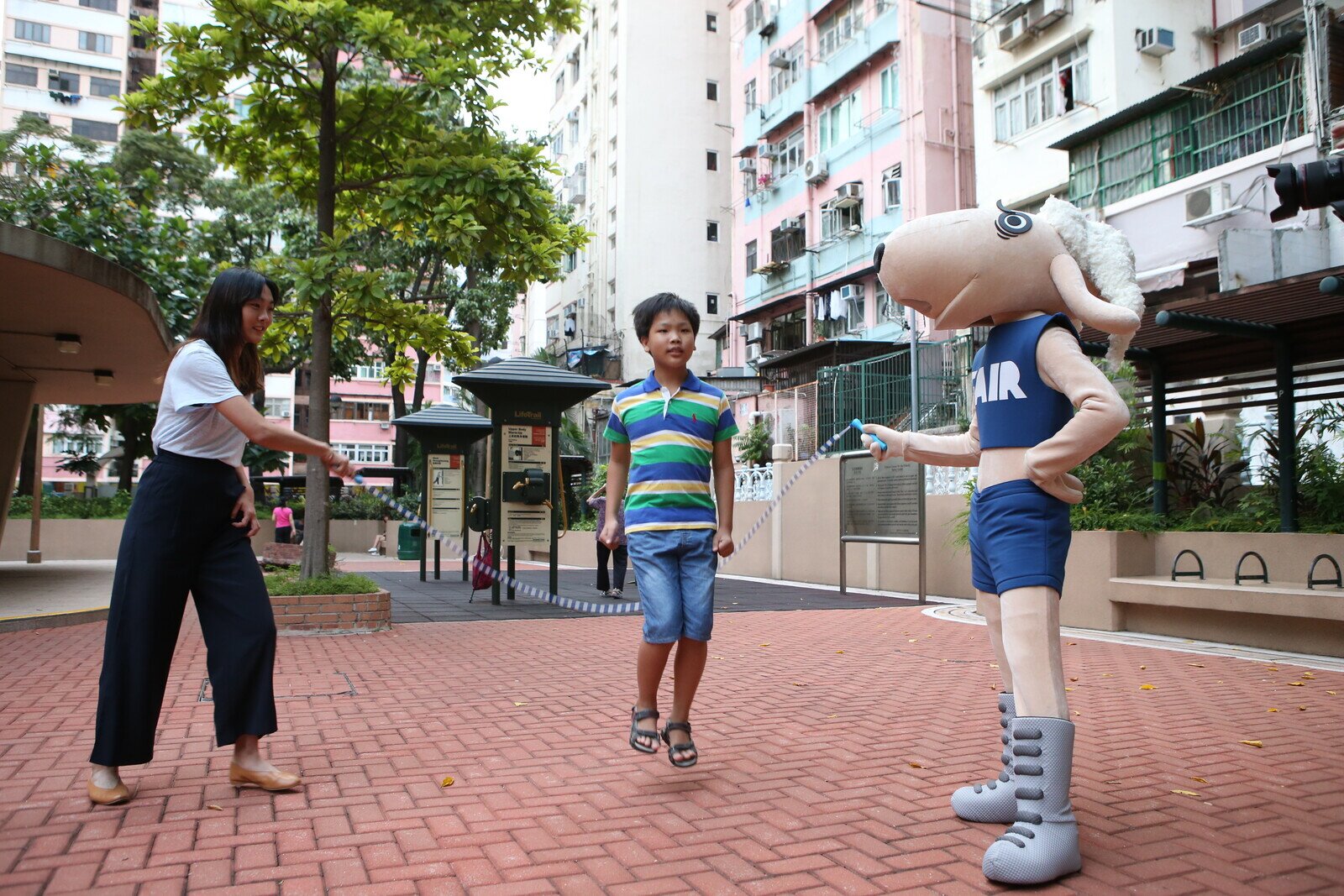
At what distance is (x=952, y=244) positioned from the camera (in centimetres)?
359

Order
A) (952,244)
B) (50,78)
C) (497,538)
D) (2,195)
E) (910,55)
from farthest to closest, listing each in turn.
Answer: (50,78) < (910,55) < (2,195) < (497,538) < (952,244)

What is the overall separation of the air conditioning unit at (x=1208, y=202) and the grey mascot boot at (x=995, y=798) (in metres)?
14.1

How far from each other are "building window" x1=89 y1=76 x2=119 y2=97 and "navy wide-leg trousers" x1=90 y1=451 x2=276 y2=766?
63155mm

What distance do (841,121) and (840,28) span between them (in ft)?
8.30

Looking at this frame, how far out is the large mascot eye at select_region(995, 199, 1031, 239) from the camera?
11.5 ft

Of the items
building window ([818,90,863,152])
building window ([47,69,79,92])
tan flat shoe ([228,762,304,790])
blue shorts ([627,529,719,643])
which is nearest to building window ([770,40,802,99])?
building window ([818,90,863,152])

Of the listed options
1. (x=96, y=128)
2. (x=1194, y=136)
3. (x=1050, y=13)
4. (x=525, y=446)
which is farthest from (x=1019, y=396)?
(x=96, y=128)

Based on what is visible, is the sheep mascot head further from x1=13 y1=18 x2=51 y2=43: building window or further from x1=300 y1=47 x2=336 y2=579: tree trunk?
x1=13 y1=18 x2=51 y2=43: building window

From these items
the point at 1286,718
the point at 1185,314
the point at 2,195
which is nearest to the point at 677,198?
the point at 2,195

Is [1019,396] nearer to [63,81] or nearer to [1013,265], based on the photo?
[1013,265]

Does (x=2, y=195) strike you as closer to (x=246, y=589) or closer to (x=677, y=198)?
(x=246, y=589)

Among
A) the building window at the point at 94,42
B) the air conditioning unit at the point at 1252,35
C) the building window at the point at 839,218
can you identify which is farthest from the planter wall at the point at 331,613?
the building window at the point at 94,42

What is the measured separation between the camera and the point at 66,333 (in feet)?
36.0

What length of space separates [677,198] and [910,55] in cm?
1681
